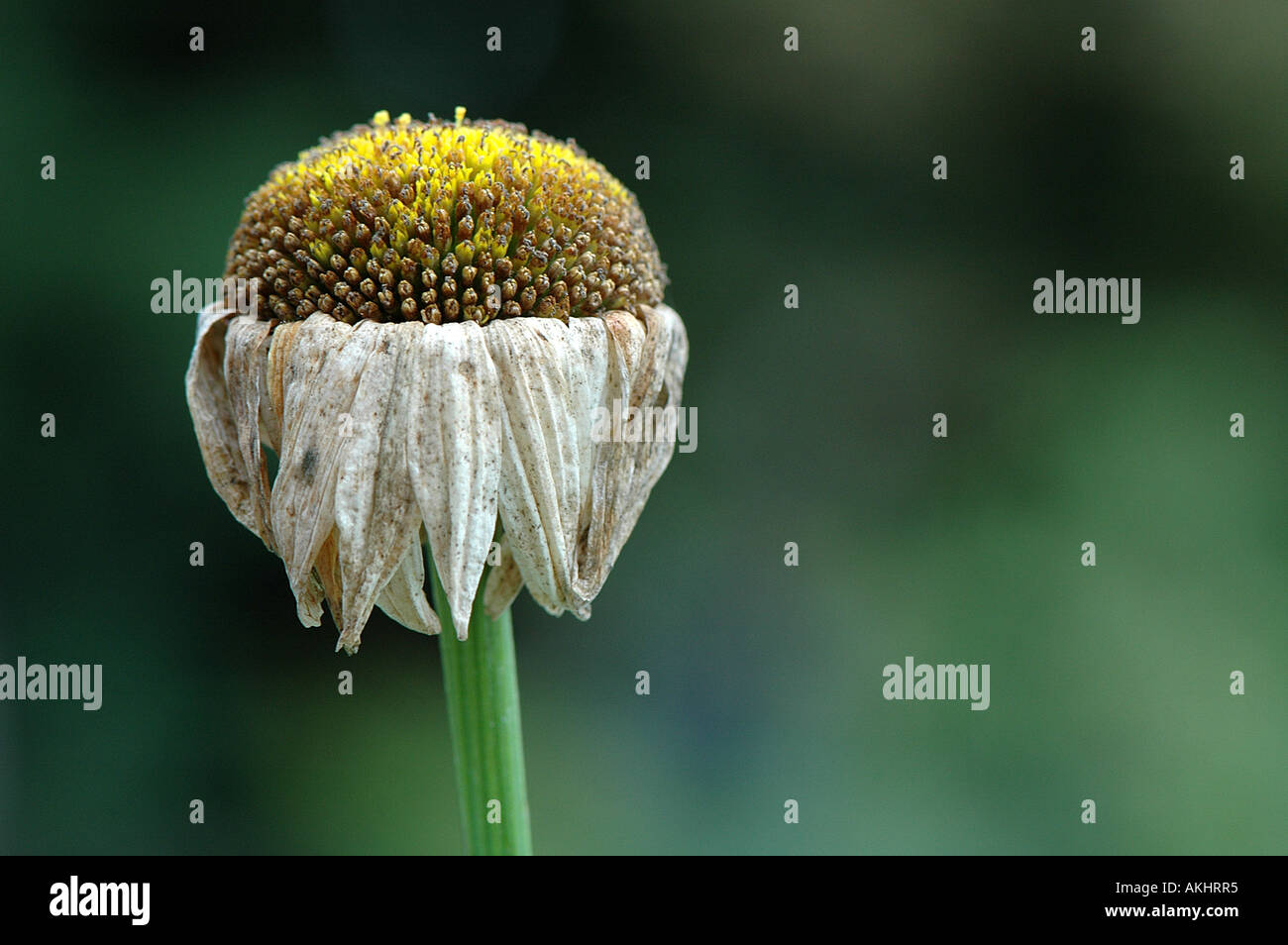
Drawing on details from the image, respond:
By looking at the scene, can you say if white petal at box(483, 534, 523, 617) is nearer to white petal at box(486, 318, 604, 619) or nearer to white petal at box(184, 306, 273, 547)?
white petal at box(486, 318, 604, 619)

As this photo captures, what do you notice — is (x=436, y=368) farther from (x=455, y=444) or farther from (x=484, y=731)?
(x=484, y=731)

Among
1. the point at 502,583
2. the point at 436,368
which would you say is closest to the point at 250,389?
the point at 436,368

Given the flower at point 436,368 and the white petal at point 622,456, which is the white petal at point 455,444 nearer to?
the flower at point 436,368

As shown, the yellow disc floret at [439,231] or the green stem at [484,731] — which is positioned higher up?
the yellow disc floret at [439,231]

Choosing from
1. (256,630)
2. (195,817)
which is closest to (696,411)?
(256,630)

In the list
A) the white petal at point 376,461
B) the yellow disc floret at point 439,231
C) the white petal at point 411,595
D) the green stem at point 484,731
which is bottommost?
the green stem at point 484,731

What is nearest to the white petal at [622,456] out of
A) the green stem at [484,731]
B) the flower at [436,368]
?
the flower at [436,368]

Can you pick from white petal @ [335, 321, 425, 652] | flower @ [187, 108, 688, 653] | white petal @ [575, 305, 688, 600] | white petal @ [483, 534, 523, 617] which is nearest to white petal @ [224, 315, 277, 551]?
flower @ [187, 108, 688, 653]
